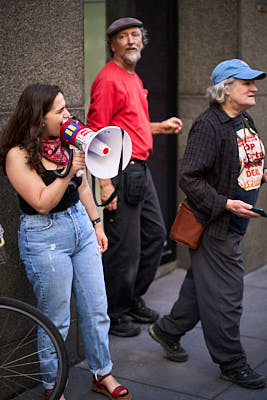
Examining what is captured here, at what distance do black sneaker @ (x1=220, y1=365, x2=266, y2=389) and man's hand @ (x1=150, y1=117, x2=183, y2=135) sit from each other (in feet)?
6.17

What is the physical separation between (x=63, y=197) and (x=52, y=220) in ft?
0.46

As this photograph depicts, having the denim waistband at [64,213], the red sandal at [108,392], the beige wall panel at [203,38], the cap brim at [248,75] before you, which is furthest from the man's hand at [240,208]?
the beige wall panel at [203,38]

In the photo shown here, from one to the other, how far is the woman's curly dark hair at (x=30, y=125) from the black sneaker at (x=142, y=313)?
242 cm

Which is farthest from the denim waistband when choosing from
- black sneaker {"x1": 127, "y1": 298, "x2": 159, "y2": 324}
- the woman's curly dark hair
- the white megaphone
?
black sneaker {"x1": 127, "y1": 298, "x2": 159, "y2": 324}

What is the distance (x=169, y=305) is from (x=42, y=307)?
2477 millimetres

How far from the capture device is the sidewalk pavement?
4.88 meters

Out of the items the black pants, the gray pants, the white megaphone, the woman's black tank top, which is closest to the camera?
the white megaphone

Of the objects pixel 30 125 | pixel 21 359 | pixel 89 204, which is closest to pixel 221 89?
pixel 89 204

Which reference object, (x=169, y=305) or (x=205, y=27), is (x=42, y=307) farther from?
(x=205, y=27)

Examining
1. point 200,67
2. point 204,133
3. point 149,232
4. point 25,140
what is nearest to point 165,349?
point 149,232

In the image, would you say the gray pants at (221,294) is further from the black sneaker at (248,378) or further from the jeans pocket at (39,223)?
the jeans pocket at (39,223)

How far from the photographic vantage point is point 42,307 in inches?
174

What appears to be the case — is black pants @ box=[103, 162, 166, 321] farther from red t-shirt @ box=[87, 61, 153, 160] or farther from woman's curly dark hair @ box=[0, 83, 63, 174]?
woman's curly dark hair @ box=[0, 83, 63, 174]

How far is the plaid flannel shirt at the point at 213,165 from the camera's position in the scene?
478 centimetres
